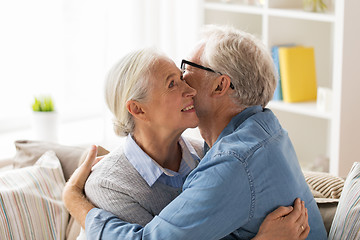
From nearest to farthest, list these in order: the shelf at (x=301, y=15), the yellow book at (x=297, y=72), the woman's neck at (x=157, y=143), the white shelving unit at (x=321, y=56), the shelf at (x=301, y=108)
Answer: the woman's neck at (x=157, y=143)
the white shelving unit at (x=321, y=56)
the shelf at (x=301, y=15)
the shelf at (x=301, y=108)
the yellow book at (x=297, y=72)

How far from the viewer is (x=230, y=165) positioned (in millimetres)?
1604

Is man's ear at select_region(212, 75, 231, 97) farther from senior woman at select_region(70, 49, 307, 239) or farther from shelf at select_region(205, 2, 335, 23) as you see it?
shelf at select_region(205, 2, 335, 23)

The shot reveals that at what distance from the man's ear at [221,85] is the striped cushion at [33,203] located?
84 centimetres

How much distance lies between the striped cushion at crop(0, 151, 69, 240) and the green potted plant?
0.87m

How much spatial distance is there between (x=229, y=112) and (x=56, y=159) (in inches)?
35.7

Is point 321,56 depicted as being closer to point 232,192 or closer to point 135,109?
point 135,109

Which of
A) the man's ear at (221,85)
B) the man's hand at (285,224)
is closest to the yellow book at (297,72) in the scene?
the man's ear at (221,85)

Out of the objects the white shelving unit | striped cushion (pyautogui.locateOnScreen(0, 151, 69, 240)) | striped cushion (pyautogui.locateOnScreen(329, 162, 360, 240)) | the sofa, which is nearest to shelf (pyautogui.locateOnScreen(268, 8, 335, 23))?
the white shelving unit

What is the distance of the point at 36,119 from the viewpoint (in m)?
3.28

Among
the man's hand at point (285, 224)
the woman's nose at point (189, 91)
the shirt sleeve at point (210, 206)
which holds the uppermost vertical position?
the woman's nose at point (189, 91)

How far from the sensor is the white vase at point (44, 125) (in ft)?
10.7

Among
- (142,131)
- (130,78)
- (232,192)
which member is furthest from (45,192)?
(232,192)

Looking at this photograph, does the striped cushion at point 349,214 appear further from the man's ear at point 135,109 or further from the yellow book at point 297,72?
the yellow book at point 297,72

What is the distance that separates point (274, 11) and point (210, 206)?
200 cm
